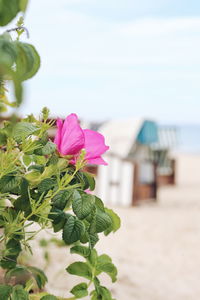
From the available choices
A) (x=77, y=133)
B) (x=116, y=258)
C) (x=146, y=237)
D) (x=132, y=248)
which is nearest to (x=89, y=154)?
(x=77, y=133)

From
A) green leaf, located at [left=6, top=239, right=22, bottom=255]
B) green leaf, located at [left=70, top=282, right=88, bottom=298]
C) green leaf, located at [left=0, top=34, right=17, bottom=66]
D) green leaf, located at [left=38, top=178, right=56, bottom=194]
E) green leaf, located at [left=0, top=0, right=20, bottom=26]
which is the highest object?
green leaf, located at [left=0, top=0, right=20, bottom=26]

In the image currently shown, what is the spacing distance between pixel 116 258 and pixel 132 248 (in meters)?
0.68

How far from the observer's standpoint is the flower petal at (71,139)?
1.22 m

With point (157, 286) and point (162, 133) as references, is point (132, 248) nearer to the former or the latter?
point (157, 286)

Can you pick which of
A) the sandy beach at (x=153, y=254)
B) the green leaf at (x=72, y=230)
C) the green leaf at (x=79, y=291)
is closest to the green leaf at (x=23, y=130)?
the green leaf at (x=72, y=230)

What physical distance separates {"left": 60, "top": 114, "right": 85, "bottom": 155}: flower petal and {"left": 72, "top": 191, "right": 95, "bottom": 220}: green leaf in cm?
10

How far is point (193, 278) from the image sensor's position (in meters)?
4.35

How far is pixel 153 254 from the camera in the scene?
528 centimetres

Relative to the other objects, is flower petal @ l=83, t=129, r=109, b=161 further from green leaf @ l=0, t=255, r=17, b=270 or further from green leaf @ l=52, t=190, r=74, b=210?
green leaf @ l=0, t=255, r=17, b=270

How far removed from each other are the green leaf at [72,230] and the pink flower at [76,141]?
0.46ft

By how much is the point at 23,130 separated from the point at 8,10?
1.23 feet

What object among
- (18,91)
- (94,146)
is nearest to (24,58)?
(18,91)

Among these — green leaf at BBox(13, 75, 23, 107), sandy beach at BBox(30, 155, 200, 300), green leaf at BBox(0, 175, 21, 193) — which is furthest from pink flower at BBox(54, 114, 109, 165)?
sandy beach at BBox(30, 155, 200, 300)

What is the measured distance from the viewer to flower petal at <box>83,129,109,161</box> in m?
1.25
